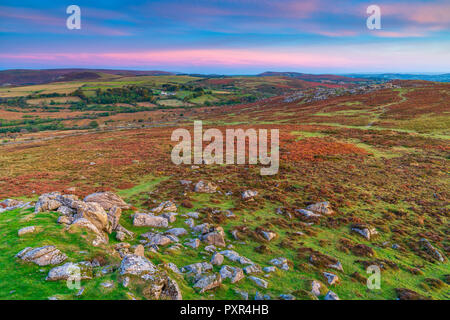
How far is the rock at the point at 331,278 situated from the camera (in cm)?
A: 1091

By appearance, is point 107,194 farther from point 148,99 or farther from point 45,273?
point 148,99

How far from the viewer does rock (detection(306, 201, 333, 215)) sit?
18484 mm

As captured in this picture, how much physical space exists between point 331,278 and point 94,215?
13.6 meters

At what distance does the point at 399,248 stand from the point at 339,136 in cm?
3908

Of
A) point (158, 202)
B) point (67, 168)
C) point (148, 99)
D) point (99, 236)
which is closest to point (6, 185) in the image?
point (67, 168)

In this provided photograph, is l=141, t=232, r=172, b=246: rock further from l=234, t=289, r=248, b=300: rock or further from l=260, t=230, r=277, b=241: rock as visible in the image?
l=260, t=230, r=277, b=241: rock

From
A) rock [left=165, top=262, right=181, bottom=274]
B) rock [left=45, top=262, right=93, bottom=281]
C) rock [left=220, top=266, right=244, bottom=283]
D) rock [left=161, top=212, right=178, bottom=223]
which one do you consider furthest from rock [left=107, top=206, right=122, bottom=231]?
rock [left=220, top=266, right=244, bottom=283]

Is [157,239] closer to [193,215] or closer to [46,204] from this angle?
[193,215]

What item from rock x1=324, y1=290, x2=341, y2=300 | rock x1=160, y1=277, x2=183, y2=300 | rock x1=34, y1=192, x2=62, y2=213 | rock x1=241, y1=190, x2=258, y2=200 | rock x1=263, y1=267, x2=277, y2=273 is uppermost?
rock x1=34, y1=192, x2=62, y2=213

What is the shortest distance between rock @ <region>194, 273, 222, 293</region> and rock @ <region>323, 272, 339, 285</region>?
540 cm

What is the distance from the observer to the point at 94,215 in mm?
13562

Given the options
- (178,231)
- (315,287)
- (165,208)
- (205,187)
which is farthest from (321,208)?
(165,208)

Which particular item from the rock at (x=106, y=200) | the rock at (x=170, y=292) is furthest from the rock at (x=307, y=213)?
the rock at (x=106, y=200)

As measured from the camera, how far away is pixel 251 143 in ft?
156
